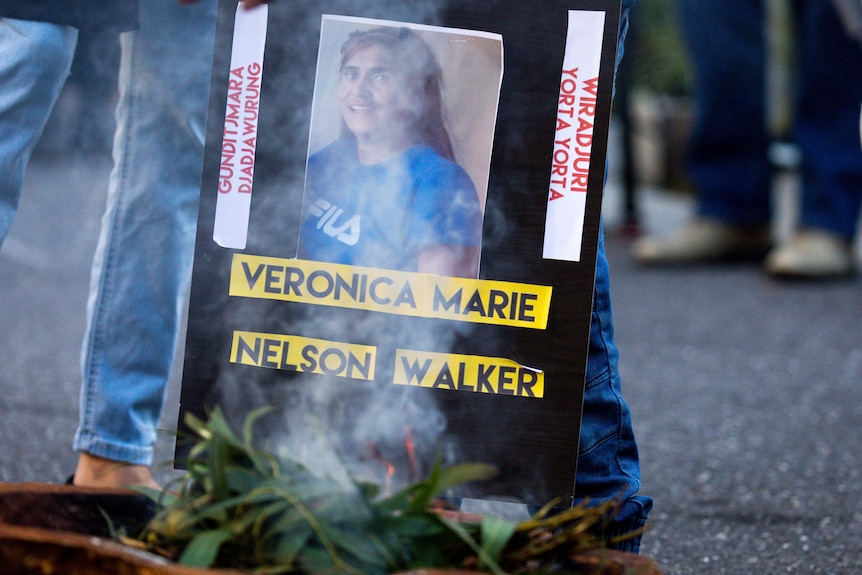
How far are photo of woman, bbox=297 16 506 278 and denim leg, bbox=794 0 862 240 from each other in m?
3.20

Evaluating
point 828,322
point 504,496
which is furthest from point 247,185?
point 828,322

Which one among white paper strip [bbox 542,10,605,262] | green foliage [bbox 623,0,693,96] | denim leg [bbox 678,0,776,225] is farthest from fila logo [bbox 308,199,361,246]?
green foliage [bbox 623,0,693,96]

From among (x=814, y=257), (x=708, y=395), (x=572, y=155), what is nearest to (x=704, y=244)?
(x=814, y=257)

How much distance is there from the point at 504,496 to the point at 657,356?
2.16 meters

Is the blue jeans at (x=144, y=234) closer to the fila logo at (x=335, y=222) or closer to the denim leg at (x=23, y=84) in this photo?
the denim leg at (x=23, y=84)

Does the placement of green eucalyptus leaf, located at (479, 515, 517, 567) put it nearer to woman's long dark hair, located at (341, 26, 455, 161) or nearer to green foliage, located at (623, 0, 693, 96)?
woman's long dark hair, located at (341, 26, 455, 161)

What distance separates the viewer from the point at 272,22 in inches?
58.1

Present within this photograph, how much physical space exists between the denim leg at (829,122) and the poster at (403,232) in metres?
3.15

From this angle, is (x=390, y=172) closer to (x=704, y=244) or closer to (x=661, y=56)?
(x=704, y=244)

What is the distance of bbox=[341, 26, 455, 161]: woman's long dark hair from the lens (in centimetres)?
148

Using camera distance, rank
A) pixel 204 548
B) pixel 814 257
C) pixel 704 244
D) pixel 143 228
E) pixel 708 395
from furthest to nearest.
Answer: pixel 704 244 → pixel 814 257 → pixel 708 395 → pixel 143 228 → pixel 204 548

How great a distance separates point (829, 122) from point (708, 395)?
170 cm

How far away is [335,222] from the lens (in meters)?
1.49

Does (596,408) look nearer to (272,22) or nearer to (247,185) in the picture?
(247,185)
